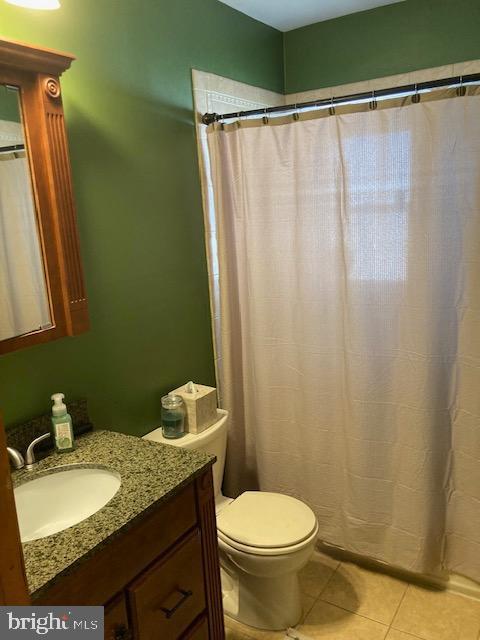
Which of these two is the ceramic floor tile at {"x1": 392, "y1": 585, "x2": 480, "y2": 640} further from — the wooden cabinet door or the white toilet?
the wooden cabinet door

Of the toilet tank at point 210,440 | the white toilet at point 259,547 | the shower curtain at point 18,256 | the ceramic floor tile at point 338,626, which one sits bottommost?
the ceramic floor tile at point 338,626

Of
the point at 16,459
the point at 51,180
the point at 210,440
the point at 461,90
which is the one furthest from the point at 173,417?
the point at 461,90

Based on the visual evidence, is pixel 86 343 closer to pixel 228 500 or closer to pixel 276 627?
pixel 228 500

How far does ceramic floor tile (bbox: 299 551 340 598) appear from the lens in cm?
217

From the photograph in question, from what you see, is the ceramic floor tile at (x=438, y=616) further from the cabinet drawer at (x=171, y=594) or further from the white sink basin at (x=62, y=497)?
the white sink basin at (x=62, y=497)

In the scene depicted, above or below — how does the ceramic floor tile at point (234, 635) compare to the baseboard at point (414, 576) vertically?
below

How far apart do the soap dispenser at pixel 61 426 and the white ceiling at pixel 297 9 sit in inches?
73.4

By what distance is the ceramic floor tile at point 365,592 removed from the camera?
→ 204cm

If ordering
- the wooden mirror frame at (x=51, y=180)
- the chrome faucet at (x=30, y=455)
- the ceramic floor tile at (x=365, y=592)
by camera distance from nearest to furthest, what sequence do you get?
the wooden mirror frame at (x=51, y=180) < the chrome faucet at (x=30, y=455) < the ceramic floor tile at (x=365, y=592)

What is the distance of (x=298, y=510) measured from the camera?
1.96 meters

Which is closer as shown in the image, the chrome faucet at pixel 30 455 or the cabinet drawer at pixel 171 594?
the cabinet drawer at pixel 171 594

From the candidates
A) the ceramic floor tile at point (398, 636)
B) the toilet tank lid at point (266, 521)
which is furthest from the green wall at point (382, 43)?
the ceramic floor tile at point (398, 636)

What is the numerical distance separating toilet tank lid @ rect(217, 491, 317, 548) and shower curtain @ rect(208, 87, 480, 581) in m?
0.31

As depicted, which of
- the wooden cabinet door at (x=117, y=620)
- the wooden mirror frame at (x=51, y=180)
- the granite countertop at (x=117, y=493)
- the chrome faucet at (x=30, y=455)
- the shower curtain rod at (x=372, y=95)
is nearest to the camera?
the granite countertop at (x=117, y=493)
